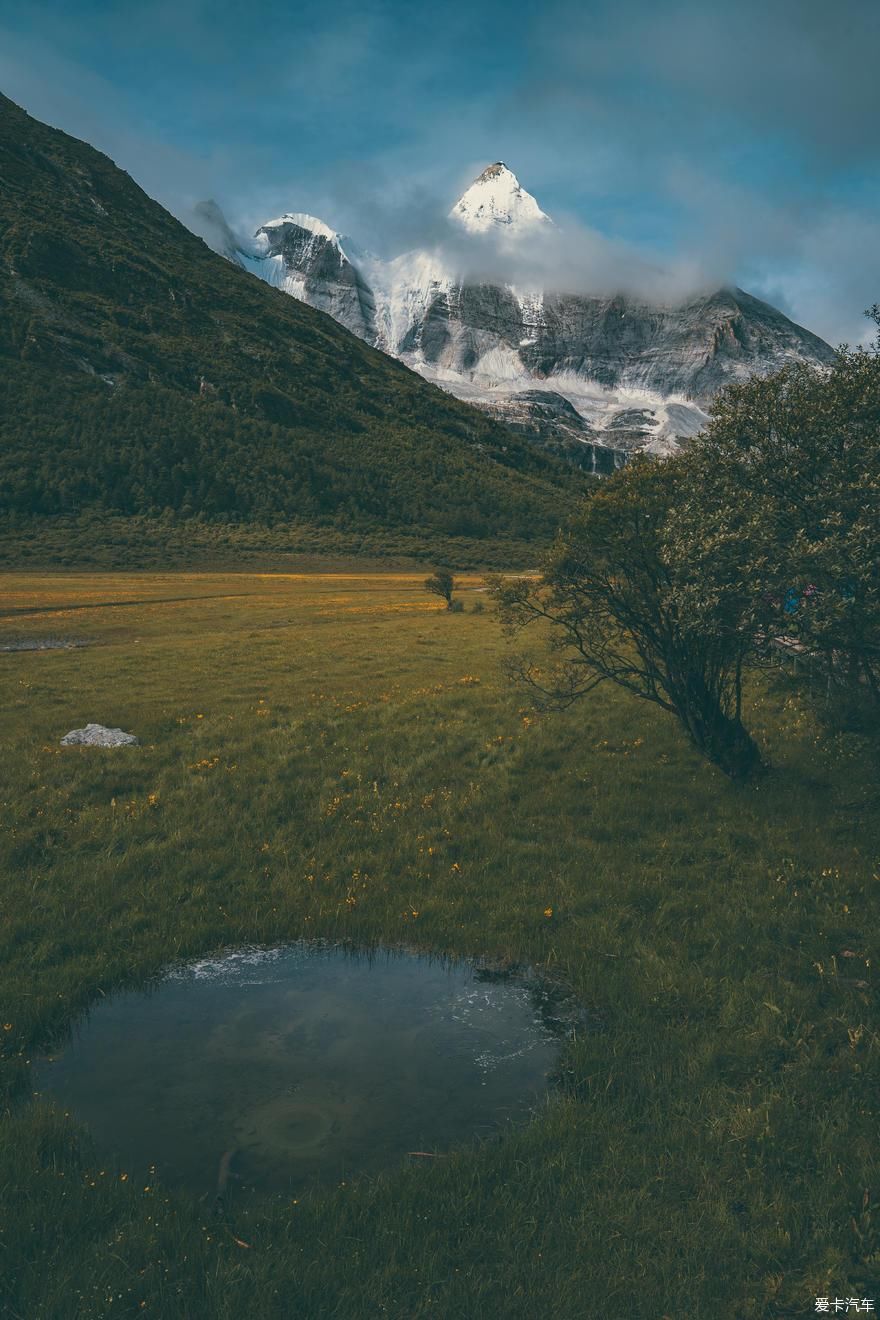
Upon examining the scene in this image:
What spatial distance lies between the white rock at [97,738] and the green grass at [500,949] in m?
0.73

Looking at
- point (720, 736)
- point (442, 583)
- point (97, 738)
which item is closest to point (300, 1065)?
point (720, 736)

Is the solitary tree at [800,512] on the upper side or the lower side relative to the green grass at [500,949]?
upper

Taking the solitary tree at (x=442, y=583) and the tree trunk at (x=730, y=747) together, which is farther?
the solitary tree at (x=442, y=583)

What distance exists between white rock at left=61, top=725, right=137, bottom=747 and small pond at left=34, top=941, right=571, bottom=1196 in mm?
10860

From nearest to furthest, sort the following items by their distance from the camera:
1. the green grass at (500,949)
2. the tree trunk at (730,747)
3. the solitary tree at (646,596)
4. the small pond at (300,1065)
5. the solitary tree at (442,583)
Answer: the green grass at (500,949) < the small pond at (300,1065) < the solitary tree at (646,596) < the tree trunk at (730,747) < the solitary tree at (442,583)

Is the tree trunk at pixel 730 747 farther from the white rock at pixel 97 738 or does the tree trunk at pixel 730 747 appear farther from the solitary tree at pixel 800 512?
the white rock at pixel 97 738

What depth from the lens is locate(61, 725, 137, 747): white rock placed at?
20.6 meters

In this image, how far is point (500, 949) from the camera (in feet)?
37.8

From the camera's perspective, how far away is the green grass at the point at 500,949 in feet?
20.1

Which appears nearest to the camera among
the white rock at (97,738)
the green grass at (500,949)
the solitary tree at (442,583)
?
the green grass at (500,949)

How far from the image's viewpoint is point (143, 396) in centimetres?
19762

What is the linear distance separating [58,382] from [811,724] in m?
207

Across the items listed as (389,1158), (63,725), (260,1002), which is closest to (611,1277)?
(389,1158)

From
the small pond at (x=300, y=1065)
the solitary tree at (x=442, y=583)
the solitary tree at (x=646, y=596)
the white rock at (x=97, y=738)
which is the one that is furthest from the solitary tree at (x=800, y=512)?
the solitary tree at (x=442, y=583)
